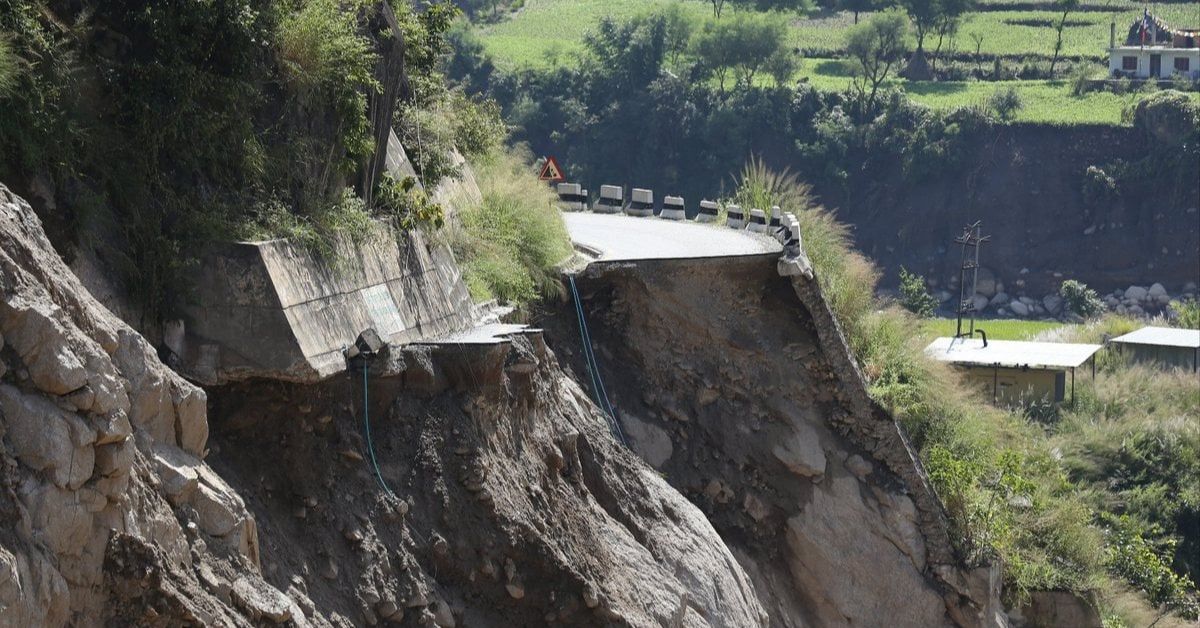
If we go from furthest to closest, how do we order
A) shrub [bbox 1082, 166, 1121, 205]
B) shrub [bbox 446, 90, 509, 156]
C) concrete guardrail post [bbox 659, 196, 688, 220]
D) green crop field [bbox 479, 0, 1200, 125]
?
green crop field [bbox 479, 0, 1200, 125] < shrub [bbox 1082, 166, 1121, 205] < concrete guardrail post [bbox 659, 196, 688, 220] < shrub [bbox 446, 90, 509, 156]

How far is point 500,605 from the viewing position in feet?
38.8

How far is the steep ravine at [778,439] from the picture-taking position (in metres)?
18.6

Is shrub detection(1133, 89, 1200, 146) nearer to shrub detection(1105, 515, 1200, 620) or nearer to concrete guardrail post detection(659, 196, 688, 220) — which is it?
shrub detection(1105, 515, 1200, 620)

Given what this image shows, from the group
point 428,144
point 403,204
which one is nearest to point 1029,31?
point 428,144

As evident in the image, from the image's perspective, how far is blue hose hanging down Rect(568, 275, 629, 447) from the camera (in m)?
17.8

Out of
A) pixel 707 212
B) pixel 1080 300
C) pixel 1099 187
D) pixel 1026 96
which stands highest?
pixel 707 212

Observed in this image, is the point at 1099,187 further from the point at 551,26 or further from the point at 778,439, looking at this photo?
the point at 778,439

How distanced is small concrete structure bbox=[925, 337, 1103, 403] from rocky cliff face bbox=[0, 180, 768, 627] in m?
24.1

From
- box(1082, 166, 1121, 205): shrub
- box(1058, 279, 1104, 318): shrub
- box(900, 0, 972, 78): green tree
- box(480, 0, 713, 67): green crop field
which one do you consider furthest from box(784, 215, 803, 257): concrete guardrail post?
box(900, 0, 972, 78): green tree

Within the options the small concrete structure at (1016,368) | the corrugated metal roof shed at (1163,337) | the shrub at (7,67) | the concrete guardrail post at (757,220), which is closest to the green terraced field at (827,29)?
the corrugated metal roof shed at (1163,337)

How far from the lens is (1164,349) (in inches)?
1855

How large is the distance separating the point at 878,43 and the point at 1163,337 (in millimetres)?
47502

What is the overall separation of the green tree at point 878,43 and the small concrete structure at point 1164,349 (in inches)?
1800

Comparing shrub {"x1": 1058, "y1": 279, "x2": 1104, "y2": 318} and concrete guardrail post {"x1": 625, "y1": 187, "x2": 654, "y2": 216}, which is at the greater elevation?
concrete guardrail post {"x1": 625, "y1": 187, "x2": 654, "y2": 216}
